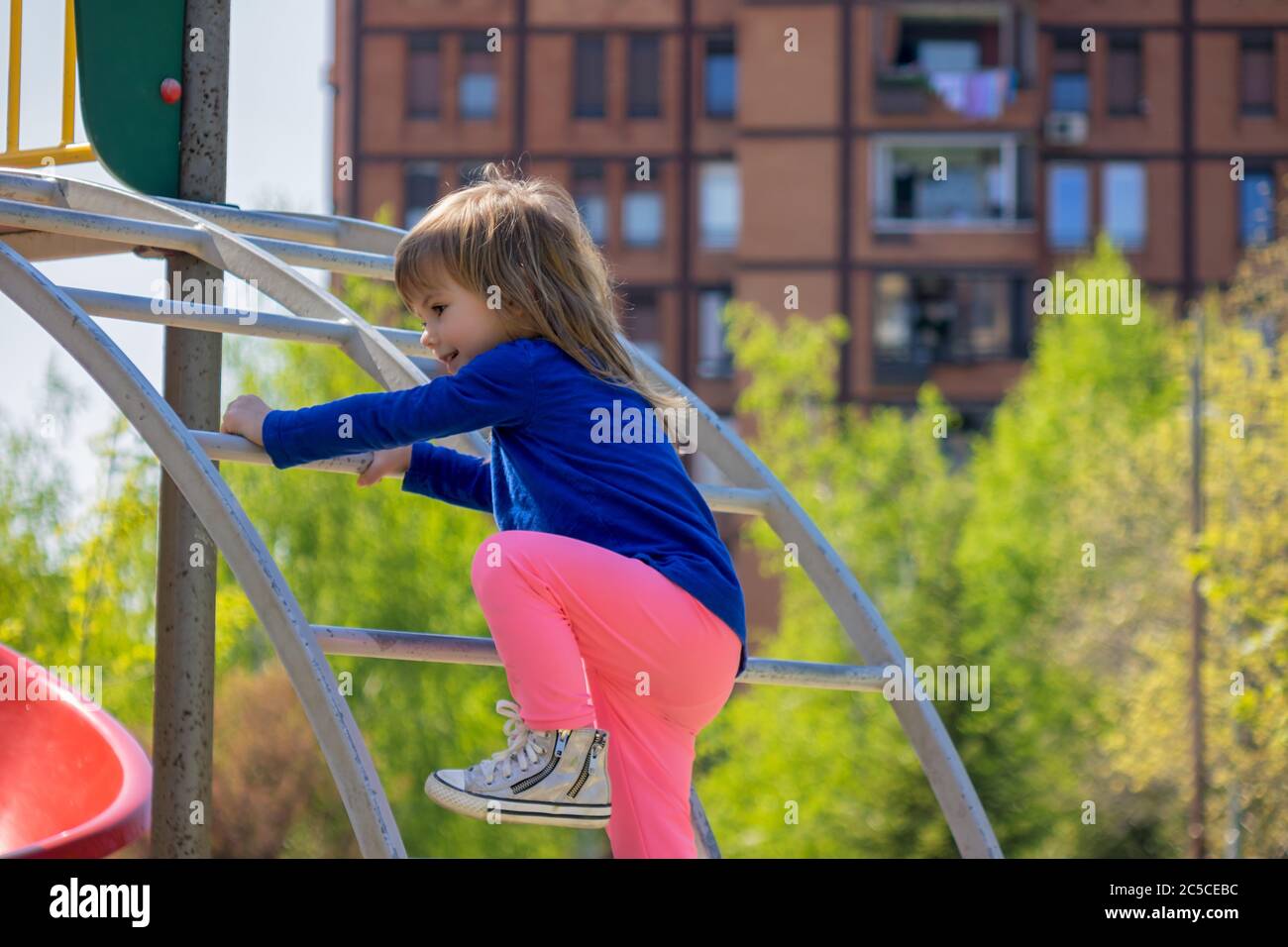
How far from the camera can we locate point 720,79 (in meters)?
35.9

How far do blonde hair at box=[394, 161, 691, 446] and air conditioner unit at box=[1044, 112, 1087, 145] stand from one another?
111 ft

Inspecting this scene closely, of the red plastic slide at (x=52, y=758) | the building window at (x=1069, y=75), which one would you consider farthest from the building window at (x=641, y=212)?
the red plastic slide at (x=52, y=758)

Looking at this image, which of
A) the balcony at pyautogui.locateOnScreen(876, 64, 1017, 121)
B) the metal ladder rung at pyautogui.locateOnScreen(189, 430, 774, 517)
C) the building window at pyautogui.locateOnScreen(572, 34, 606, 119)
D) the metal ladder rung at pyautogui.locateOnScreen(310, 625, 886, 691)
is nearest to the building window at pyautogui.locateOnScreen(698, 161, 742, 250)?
the building window at pyautogui.locateOnScreen(572, 34, 606, 119)

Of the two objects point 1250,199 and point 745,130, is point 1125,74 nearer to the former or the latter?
point 1250,199

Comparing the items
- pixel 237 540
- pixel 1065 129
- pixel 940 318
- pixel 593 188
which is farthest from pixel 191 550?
pixel 1065 129

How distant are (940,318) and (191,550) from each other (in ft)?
102

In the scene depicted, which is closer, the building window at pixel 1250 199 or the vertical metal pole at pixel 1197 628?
the vertical metal pole at pixel 1197 628

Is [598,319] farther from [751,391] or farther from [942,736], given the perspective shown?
[751,391]

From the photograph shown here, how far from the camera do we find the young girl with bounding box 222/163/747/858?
2818mm

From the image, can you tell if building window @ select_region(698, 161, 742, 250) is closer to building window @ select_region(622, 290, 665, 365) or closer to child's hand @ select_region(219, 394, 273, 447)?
building window @ select_region(622, 290, 665, 365)

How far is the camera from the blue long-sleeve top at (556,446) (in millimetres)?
2900

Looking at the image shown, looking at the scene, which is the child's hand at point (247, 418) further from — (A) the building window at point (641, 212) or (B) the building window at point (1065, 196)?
(B) the building window at point (1065, 196)

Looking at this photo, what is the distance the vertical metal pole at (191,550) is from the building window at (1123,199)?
109 ft

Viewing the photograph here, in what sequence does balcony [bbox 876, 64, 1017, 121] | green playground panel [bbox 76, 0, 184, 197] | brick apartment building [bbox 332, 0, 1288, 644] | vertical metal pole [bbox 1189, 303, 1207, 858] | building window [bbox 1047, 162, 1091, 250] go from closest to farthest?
1. green playground panel [bbox 76, 0, 184, 197]
2. vertical metal pole [bbox 1189, 303, 1207, 858]
3. balcony [bbox 876, 64, 1017, 121]
4. brick apartment building [bbox 332, 0, 1288, 644]
5. building window [bbox 1047, 162, 1091, 250]
